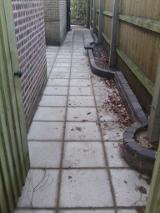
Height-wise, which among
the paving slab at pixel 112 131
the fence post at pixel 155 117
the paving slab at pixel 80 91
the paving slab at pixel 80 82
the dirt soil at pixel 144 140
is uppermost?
the fence post at pixel 155 117

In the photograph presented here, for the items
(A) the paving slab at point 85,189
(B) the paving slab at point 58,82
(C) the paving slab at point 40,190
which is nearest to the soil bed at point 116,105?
(B) the paving slab at point 58,82

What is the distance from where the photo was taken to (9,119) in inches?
78.6

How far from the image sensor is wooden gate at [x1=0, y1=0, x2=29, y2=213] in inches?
73.1

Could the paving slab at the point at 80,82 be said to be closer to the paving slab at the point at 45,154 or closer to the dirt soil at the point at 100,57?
the dirt soil at the point at 100,57

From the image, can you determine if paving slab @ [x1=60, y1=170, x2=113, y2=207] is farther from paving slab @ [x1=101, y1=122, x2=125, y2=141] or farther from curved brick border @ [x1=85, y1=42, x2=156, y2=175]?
paving slab @ [x1=101, y1=122, x2=125, y2=141]

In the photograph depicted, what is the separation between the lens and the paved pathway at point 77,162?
2295 mm

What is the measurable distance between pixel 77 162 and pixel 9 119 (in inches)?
44.7

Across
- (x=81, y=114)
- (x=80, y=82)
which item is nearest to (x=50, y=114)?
(x=81, y=114)

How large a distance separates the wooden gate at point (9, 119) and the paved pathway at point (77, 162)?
0.28m

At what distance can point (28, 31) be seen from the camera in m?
3.40

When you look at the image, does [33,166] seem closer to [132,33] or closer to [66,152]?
→ [66,152]

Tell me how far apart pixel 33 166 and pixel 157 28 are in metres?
2.20

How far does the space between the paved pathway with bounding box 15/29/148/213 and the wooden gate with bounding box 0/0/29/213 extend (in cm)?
28

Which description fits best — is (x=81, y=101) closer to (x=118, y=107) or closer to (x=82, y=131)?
(x=118, y=107)
